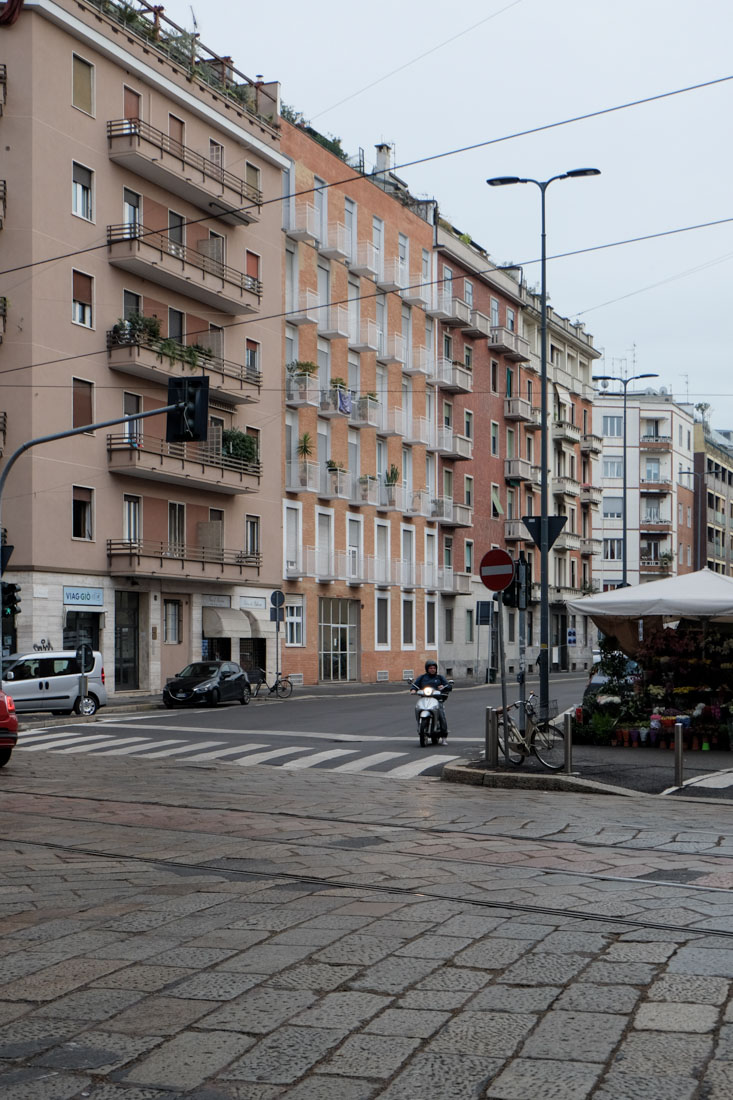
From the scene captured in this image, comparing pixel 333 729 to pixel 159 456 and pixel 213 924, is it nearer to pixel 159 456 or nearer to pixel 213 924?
pixel 159 456

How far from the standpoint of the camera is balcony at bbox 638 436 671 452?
9781 centimetres

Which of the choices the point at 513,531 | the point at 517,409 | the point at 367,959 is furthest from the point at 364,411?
the point at 367,959

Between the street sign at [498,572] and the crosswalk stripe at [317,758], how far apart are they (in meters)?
4.11

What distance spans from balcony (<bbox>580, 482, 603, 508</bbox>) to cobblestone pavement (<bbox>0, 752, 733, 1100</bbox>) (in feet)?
237

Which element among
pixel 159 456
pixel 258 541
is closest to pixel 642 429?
pixel 258 541

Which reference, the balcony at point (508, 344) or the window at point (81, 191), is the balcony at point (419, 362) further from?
the window at point (81, 191)

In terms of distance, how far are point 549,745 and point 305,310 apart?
34.0 m

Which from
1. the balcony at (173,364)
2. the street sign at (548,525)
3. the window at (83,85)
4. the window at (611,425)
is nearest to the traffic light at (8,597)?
the street sign at (548,525)

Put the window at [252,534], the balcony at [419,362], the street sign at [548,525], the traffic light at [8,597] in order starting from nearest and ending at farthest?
the street sign at [548,525] < the traffic light at [8,597] < the window at [252,534] < the balcony at [419,362]

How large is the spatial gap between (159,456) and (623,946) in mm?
35099

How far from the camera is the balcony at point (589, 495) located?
84.4 meters

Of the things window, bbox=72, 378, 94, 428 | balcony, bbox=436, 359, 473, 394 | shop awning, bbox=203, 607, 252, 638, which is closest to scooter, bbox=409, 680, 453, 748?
window, bbox=72, 378, 94, 428

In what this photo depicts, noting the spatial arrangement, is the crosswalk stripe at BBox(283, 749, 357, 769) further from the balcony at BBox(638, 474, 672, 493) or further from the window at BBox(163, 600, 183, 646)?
the balcony at BBox(638, 474, 672, 493)

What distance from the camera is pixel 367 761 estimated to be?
20391 mm
